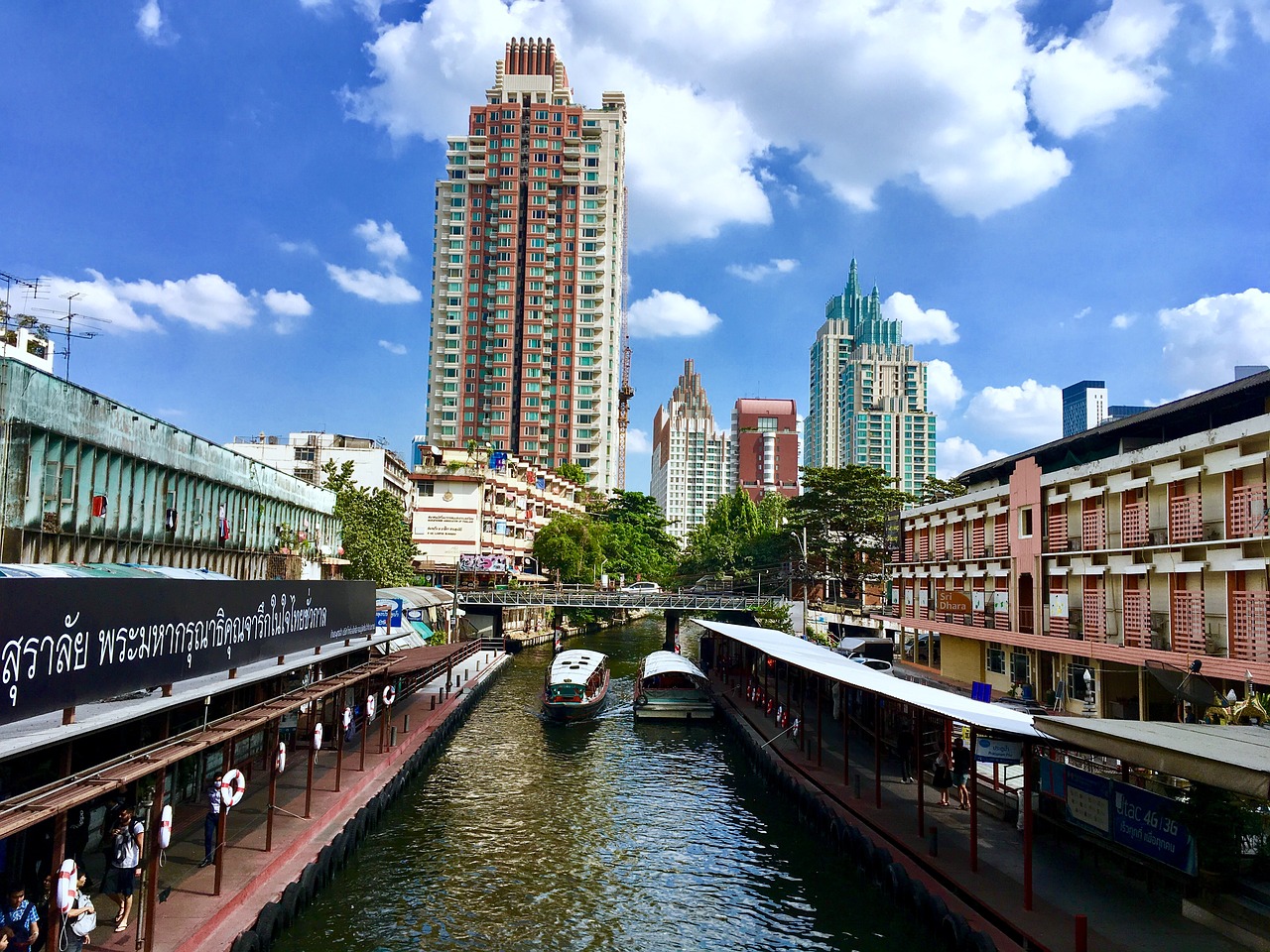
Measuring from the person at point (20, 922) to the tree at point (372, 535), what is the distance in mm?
44311

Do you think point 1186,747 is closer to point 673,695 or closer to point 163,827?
point 163,827

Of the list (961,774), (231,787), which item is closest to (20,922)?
(231,787)

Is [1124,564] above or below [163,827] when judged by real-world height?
above

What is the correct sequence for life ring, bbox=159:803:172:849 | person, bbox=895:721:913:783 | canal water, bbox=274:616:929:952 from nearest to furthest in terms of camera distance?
life ring, bbox=159:803:172:849
canal water, bbox=274:616:929:952
person, bbox=895:721:913:783

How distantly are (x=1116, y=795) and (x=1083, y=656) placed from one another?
19098 mm

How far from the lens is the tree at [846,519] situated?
7844 centimetres

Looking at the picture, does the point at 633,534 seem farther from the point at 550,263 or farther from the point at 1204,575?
the point at 1204,575

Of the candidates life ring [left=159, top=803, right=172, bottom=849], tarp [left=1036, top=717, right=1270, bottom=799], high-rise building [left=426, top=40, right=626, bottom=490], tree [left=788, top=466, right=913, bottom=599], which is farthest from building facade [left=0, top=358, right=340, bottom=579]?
high-rise building [left=426, top=40, right=626, bottom=490]

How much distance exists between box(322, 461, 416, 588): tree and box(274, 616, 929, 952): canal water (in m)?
25.7

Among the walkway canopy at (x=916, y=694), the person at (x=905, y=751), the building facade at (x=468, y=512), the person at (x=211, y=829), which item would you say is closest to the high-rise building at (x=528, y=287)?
the building facade at (x=468, y=512)

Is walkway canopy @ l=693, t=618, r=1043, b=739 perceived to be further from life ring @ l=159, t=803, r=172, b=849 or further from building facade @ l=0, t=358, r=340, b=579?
building facade @ l=0, t=358, r=340, b=579

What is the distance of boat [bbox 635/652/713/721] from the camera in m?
44.4

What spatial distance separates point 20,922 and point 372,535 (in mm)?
51190

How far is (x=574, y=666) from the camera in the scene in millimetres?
46969
